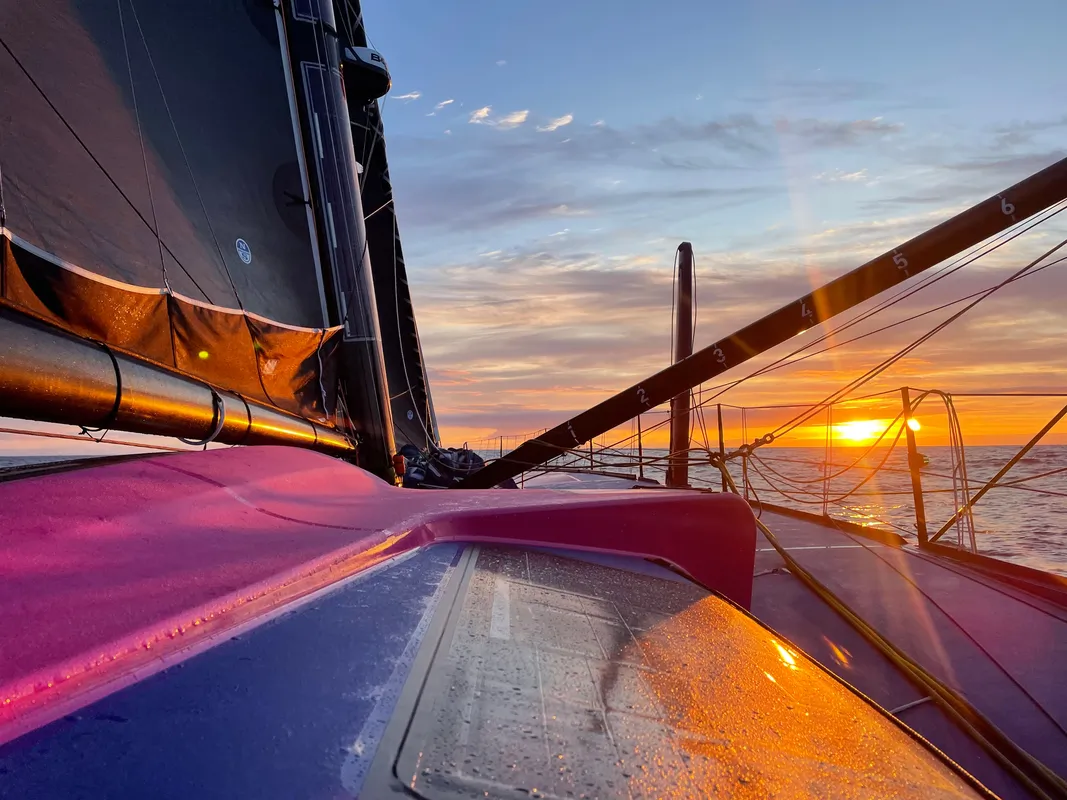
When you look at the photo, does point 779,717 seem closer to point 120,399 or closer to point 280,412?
point 120,399

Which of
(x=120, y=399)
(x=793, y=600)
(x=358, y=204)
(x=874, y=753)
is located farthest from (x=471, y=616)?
(x=358, y=204)

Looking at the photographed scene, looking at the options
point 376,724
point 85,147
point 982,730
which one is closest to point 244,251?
point 85,147

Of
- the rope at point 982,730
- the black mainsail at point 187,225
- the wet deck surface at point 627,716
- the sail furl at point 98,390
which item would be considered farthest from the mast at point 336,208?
the wet deck surface at point 627,716

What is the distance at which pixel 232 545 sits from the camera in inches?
66.0

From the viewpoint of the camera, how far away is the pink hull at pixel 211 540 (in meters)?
1.03

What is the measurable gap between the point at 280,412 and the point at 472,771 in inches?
165

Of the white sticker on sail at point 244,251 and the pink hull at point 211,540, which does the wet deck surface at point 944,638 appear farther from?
the white sticker on sail at point 244,251

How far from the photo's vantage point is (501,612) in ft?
5.53

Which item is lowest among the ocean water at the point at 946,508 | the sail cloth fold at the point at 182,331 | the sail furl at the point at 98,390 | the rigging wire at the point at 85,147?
the ocean water at the point at 946,508

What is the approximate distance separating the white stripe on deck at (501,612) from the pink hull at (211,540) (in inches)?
13.9

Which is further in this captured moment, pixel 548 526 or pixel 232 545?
pixel 548 526

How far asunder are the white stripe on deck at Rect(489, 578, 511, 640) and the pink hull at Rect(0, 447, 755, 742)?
35 centimetres

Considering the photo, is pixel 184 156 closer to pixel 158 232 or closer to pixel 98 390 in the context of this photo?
pixel 158 232

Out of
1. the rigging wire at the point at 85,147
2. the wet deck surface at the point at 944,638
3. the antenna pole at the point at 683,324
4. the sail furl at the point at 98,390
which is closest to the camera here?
the sail furl at the point at 98,390
